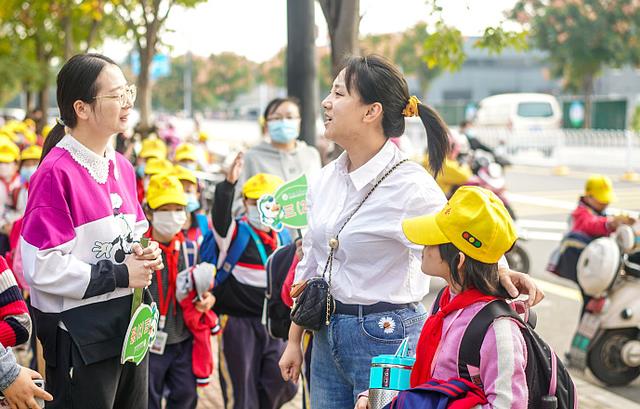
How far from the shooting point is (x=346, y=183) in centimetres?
329

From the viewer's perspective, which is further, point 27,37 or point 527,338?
point 27,37

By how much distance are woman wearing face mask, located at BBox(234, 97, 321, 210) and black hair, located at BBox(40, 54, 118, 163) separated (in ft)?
8.63

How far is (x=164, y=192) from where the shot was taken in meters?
4.54

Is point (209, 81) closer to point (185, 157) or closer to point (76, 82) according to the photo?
point (185, 157)

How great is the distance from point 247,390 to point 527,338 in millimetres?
2616

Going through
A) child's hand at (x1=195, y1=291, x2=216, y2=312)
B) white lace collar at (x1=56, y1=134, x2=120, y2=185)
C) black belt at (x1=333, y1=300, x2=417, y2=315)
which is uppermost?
white lace collar at (x1=56, y1=134, x2=120, y2=185)

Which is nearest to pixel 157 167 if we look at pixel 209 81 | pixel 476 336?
pixel 476 336

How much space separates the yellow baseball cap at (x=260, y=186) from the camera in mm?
4945

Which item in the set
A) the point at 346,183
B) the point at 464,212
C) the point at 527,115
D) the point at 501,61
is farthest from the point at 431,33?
the point at 501,61

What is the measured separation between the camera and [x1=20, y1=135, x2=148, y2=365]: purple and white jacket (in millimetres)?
3057

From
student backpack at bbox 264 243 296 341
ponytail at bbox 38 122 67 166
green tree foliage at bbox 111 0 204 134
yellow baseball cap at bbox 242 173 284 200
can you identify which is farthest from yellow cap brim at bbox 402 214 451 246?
green tree foliage at bbox 111 0 204 134

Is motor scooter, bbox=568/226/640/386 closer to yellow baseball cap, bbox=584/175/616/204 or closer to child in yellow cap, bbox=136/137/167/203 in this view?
yellow baseball cap, bbox=584/175/616/204

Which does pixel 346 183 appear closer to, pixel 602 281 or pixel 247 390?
pixel 247 390

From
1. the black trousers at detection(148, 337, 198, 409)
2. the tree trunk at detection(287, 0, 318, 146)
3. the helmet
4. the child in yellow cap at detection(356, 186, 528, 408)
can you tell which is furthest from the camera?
the tree trunk at detection(287, 0, 318, 146)
